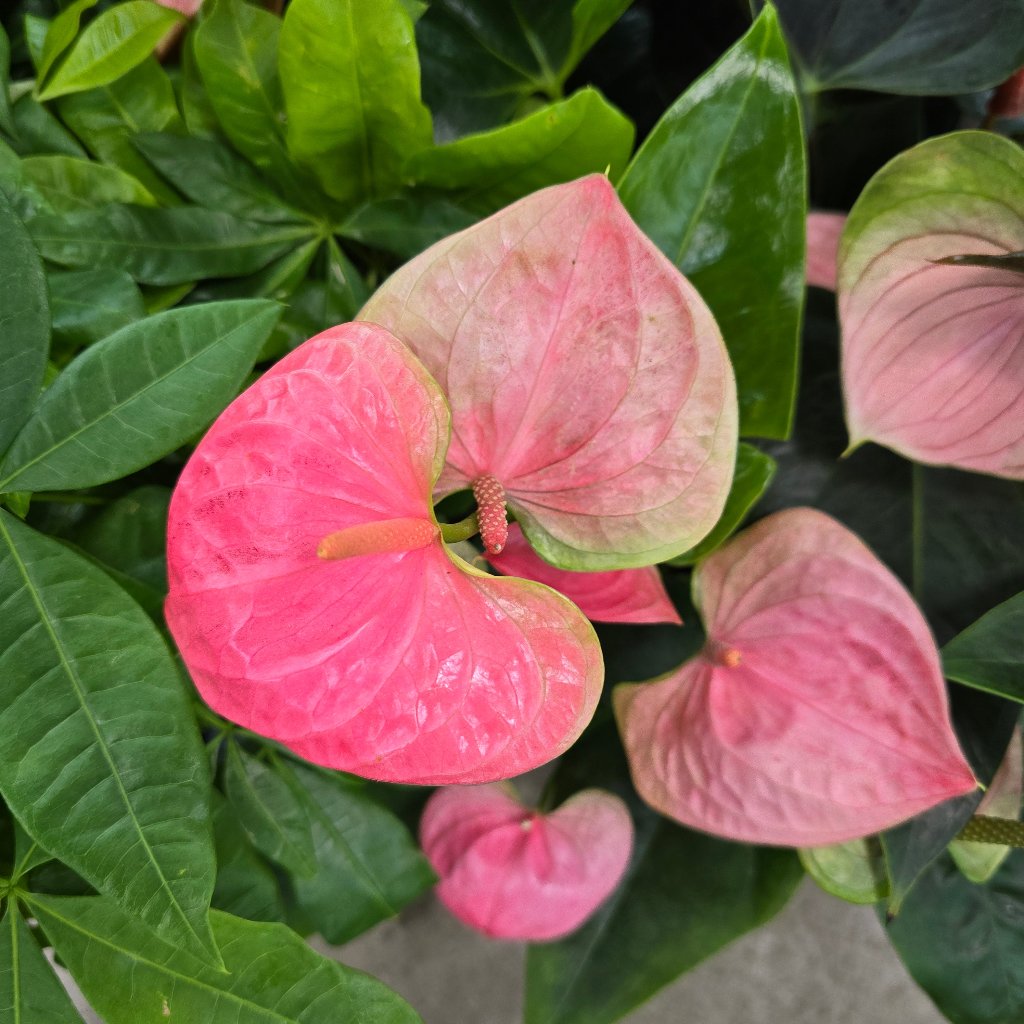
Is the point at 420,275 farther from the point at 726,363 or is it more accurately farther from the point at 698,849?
the point at 698,849

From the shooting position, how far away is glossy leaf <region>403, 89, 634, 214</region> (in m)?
0.41

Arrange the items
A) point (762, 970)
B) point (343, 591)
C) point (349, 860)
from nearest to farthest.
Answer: point (343, 591)
point (349, 860)
point (762, 970)

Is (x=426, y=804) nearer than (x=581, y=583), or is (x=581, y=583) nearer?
(x=581, y=583)

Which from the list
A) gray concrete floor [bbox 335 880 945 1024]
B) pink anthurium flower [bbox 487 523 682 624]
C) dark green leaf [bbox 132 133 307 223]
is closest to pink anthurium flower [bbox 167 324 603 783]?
pink anthurium flower [bbox 487 523 682 624]

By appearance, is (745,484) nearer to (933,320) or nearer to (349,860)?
(933,320)

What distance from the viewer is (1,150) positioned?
0.42m

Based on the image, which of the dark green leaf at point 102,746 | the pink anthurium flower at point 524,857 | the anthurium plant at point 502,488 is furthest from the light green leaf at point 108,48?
the pink anthurium flower at point 524,857

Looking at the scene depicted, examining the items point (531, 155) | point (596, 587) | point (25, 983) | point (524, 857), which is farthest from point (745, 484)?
point (25, 983)

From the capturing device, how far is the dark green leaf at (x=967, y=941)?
0.56 meters

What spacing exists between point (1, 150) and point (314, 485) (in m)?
0.26

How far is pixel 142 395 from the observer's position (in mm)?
367

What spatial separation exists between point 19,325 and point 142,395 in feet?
0.19

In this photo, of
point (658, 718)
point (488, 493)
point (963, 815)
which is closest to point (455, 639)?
point (488, 493)

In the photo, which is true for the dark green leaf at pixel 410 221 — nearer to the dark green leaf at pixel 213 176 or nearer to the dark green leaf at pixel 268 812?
the dark green leaf at pixel 213 176
